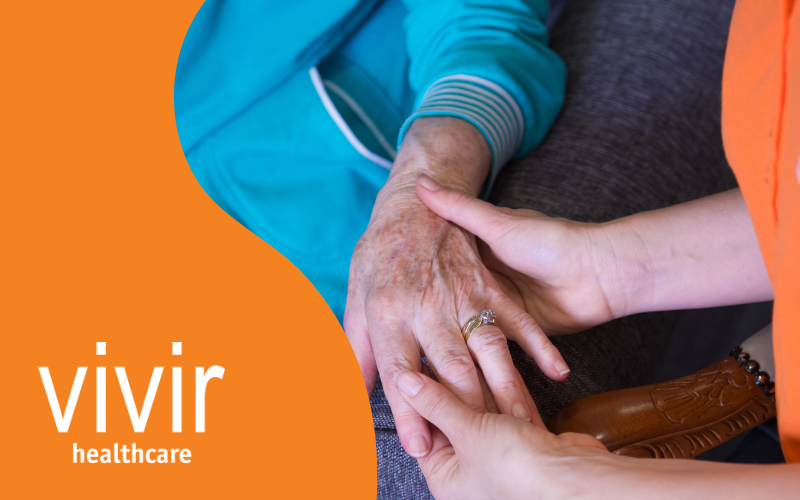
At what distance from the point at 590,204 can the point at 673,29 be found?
43 cm

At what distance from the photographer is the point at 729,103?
60 centimetres

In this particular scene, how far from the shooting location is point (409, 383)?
2.15 ft

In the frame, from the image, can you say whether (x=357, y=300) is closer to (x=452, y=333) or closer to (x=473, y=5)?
(x=452, y=333)

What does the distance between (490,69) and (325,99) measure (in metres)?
0.27

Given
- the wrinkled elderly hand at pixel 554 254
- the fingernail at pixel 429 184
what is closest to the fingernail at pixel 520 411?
the wrinkled elderly hand at pixel 554 254

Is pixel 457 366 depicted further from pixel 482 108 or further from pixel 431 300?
pixel 482 108

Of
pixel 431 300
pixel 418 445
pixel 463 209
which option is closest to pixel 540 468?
pixel 418 445

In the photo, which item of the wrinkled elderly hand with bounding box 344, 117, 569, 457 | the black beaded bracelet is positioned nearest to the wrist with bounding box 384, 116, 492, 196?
the wrinkled elderly hand with bounding box 344, 117, 569, 457

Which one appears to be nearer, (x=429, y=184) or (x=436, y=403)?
(x=436, y=403)

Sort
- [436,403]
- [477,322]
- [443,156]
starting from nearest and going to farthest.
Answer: [436,403] < [477,322] < [443,156]

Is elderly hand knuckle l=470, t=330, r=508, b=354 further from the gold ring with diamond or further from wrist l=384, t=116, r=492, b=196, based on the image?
wrist l=384, t=116, r=492, b=196

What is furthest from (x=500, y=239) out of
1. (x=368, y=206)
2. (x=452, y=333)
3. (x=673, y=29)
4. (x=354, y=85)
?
(x=673, y=29)

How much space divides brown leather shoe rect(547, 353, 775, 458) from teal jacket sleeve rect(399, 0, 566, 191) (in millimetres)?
407

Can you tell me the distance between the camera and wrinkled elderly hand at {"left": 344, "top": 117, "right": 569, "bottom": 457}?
2.25 ft
